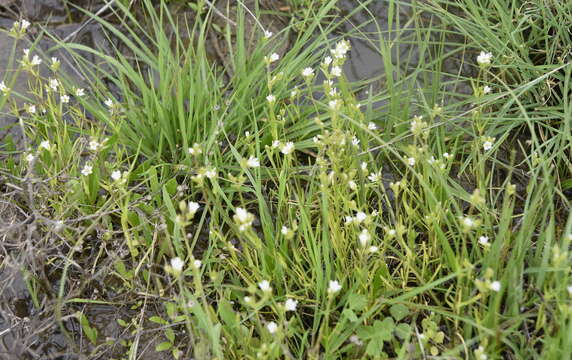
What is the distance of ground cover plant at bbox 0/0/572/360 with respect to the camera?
1.88 metres

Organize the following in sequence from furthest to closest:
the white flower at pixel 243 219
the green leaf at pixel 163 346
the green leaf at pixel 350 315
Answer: the green leaf at pixel 163 346, the green leaf at pixel 350 315, the white flower at pixel 243 219

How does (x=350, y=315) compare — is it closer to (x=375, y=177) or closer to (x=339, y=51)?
(x=375, y=177)

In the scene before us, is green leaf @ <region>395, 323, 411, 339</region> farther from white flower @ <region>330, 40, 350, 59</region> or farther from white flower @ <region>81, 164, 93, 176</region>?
white flower @ <region>81, 164, 93, 176</region>

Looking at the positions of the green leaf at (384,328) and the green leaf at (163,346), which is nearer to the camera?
the green leaf at (384,328)

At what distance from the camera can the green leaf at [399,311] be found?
197cm

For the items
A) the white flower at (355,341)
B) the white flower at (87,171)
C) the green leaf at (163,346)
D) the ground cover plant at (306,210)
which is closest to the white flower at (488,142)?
the ground cover plant at (306,210)

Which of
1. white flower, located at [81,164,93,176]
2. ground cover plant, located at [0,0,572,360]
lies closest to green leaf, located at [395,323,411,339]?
ground cover plant, located at [0,0,572,360]

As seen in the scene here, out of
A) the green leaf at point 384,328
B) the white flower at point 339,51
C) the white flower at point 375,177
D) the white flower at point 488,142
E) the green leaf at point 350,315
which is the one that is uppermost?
the white flower at point 339,51

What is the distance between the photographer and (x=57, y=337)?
2135mm

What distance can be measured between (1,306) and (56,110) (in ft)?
2.35

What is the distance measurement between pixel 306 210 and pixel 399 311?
470 millimetres

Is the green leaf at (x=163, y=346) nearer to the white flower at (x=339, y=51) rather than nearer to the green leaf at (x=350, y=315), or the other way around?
the green leaf at (x=350, y=315)

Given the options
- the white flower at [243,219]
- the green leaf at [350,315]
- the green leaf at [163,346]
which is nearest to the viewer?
the white flower at [243,219]

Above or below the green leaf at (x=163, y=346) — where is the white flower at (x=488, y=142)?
above
